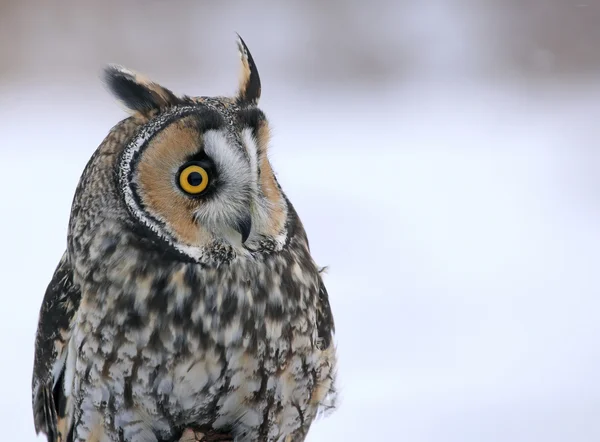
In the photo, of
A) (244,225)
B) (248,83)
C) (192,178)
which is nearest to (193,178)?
(192,178)

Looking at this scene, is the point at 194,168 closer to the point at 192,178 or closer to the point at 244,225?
the point at 192,178

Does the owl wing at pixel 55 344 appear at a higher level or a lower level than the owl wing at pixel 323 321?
lower

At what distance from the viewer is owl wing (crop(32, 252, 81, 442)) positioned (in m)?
1.61

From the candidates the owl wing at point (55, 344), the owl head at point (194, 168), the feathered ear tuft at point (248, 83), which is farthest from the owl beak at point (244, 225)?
the owl wing at point (55, 344)

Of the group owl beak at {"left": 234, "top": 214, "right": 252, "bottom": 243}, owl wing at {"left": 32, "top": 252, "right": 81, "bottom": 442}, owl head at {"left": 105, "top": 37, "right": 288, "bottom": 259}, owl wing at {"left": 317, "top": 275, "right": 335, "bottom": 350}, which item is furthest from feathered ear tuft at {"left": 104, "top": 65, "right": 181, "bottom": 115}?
owl wing at {"left": 317, "top": 275, "right": 335, "bottom": 350}

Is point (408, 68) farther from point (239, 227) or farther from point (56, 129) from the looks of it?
point (239, 227)

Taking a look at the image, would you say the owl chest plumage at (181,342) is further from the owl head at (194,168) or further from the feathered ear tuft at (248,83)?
the feathered ear tuft at (248,83)

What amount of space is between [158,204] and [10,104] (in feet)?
14.7

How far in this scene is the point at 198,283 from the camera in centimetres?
153

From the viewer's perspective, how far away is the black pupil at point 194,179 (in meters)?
1.45

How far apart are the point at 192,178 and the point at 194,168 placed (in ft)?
0.06

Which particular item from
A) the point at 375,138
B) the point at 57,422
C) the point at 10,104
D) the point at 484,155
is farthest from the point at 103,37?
the point at 57,422

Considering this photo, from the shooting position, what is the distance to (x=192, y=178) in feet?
4.76

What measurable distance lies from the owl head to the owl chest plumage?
0.08 meters
